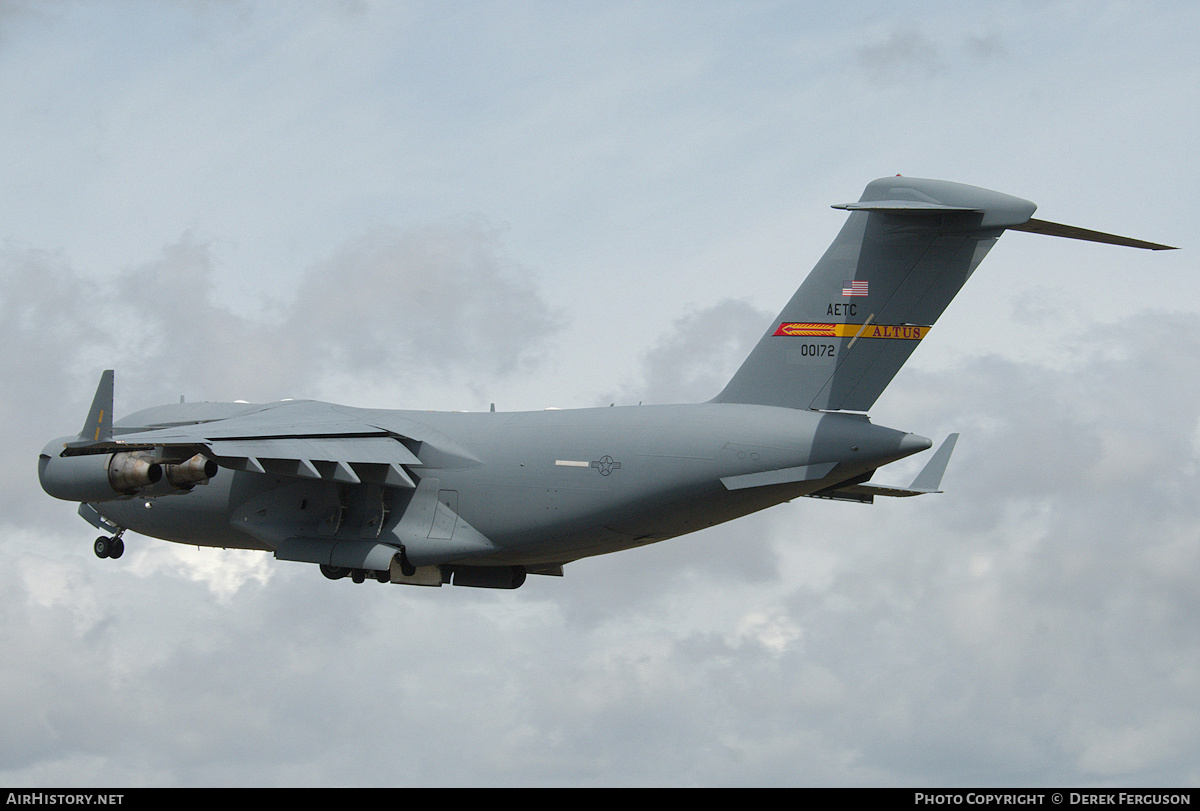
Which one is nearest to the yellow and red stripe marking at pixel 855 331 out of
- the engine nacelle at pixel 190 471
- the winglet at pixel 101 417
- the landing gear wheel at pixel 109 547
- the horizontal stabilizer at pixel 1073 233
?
the horizontal stabilizer at pixel 1073 233

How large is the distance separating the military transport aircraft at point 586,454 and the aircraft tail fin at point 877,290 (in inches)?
0.6

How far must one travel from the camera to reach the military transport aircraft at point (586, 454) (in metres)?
13.5

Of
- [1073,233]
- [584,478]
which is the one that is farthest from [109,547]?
[1073,233]

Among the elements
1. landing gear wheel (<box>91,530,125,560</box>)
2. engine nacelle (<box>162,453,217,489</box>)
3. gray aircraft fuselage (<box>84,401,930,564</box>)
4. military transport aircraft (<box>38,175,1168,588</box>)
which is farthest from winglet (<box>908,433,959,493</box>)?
landing gear wheel (<box>91,530,125,560</box>)

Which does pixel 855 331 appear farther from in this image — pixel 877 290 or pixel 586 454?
pixel 586 454

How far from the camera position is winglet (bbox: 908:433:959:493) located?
16.3 meters

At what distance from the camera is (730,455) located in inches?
542

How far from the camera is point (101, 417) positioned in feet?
47.1

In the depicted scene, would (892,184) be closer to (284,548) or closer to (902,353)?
(902,353)

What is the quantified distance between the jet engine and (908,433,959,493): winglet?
811cm

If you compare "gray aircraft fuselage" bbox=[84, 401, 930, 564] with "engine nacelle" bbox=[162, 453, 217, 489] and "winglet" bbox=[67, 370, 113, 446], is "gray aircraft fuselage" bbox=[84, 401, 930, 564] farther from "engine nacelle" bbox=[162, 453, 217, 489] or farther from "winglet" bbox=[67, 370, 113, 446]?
"winglet" bbox=[67, 370, 113, 446]

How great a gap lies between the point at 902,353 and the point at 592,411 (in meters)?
3.50

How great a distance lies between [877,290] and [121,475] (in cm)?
811
